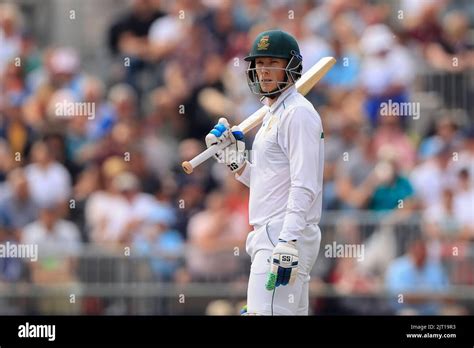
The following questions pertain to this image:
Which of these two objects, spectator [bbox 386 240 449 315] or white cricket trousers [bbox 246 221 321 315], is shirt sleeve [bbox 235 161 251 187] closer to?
white cricket trousers [bbox 246 221 321 315]

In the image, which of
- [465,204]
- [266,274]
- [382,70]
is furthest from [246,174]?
[382,70]

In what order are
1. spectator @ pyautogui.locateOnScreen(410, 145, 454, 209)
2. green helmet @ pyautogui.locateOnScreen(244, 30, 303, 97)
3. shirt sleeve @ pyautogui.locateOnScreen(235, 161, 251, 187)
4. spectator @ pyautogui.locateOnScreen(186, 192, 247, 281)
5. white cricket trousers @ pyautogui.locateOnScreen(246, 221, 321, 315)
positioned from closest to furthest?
white cricket trousers @ pyautogui.locateOnScreen(246, 221, 321, 315) < green helmet @ pyautogui.locateOnScreen(244, 30, 303, 97) < shirt sleeve @ pyautogui.locateOnScreen(235, 161, 251, 187) < spectator @ pyautogui.locateOnScreen(186, 192, 247, 281) < spectator @ pyautogui.locateOnScreen(410, 145, 454, 209)

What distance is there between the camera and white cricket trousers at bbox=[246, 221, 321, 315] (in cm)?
757

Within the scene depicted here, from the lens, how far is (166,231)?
39.7 feet

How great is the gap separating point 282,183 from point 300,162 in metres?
0.23

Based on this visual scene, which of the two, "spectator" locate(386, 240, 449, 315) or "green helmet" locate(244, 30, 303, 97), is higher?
"green helmet" locate(244, 30, 303, 97)

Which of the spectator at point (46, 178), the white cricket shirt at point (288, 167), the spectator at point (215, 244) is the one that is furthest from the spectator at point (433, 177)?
the white cricket shirt at point (288, 167)

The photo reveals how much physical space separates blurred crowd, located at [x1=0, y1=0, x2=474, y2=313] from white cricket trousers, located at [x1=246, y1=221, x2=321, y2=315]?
3.86 m

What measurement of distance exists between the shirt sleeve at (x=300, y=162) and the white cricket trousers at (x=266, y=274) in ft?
0.62

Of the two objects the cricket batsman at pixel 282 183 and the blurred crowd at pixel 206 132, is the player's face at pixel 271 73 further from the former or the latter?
the blurred crowd at pixel 206 132

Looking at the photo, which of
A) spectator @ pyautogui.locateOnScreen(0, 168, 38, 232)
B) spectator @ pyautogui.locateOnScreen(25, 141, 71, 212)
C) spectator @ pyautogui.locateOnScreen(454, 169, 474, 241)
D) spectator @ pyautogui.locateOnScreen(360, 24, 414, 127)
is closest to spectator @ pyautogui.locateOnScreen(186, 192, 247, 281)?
spectator @ pyautogui.locateOnScreen(25, 141, 71, 212)
